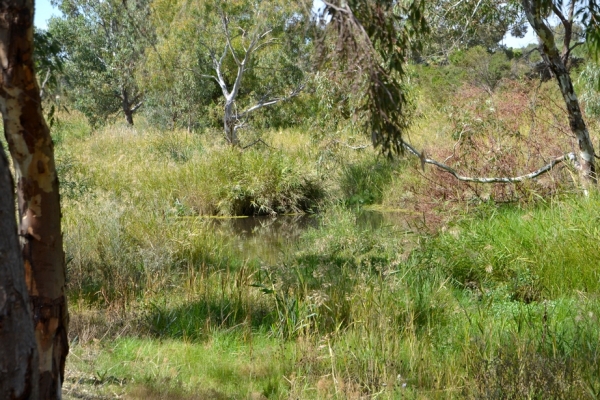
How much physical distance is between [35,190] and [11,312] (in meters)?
1.33

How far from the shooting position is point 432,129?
770 inches

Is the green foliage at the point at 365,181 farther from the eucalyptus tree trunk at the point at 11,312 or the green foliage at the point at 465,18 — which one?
the eucalyptus tree trunk at the point at 11,312

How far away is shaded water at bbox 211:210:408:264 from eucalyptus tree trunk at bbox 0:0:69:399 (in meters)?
7.38

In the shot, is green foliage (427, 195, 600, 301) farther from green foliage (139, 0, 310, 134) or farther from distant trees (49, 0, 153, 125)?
distant trees (49, 0, 153, 125)

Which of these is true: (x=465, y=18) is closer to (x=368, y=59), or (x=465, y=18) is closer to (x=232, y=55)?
(x=368, y=59)

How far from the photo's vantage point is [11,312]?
311cm

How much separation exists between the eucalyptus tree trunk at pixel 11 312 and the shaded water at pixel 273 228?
8.40m

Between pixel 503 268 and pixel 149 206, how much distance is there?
5.59 metres

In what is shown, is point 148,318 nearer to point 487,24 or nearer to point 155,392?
point 155,392

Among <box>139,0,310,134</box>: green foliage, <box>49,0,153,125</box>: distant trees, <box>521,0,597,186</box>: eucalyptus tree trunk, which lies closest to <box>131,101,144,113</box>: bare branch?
<box>49,0,153,125</box>: distant trees

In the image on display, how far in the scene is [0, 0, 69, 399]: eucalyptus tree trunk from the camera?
158 inches

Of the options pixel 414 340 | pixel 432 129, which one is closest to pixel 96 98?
pixel 432 129

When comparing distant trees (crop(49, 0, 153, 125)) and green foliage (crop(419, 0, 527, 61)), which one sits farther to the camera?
distant trees (crop(49, 0, 153, 125))

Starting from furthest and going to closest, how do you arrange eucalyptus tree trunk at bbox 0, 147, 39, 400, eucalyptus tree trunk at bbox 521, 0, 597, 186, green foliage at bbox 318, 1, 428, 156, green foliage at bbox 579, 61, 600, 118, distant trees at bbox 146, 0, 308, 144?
distant trees at bbox 146, 0, 308, 144 → green foliage at bbox 579, 61, 600, 118 → eucalyptus tree trunk at bbox 521, 0, 597, 186 → green foliage at bbox 318, 1, 428, 156 → eucalyptus tree trunk at bbox 0, 147, 39, 400
